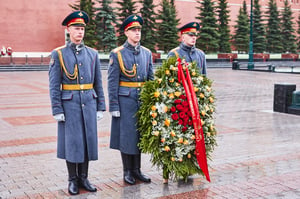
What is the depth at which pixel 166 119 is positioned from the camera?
4.52 meters

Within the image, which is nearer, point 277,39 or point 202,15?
point 202,15

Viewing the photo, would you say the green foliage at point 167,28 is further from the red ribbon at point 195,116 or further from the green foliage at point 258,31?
the red ribbon at point 195,116

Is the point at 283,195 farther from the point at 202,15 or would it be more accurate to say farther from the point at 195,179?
the point at 202,15

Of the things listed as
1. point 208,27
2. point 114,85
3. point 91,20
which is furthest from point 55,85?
point 208,27

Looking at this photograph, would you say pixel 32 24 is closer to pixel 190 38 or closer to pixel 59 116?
pixel 190 38

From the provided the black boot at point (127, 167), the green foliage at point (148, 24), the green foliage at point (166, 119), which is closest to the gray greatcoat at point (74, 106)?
the black boot at point (127, 167)

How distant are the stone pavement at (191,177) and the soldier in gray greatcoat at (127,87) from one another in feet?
1.75

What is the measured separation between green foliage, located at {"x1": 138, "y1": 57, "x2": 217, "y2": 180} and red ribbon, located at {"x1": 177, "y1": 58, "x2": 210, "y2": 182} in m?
0.07

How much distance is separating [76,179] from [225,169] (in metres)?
2.01

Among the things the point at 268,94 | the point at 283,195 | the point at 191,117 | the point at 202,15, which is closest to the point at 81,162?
the point at 191,117

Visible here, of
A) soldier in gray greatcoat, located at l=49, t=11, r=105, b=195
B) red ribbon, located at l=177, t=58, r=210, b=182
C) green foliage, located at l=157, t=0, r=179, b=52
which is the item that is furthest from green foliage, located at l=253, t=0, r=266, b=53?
soldier in gray greatcoat, located at l=49, t=11, r=105, b=195

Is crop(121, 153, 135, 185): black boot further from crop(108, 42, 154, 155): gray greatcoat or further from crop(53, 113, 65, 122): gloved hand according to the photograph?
crop(53, 113, 65, 122): gloved hand

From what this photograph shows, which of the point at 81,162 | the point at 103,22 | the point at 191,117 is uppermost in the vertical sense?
the point at 103,22

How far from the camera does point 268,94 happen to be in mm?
14492
